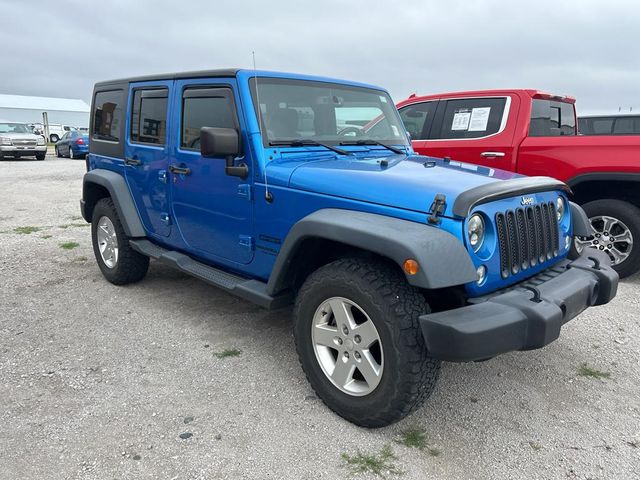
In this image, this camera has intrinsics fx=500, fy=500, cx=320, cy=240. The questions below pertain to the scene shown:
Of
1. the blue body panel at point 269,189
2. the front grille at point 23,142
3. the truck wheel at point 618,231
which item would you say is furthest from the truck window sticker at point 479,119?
the front grille at point 23,142

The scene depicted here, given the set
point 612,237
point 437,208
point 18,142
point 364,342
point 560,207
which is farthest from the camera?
point 18,142

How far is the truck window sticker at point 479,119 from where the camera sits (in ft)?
18.6

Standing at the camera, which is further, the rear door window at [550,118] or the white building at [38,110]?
the white building at [38,110]

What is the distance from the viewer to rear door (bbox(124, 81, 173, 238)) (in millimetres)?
4027

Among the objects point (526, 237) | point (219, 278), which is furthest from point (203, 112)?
point (526, 237)

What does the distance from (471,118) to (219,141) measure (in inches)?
147

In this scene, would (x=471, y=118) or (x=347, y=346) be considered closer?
(x=347, y=346)

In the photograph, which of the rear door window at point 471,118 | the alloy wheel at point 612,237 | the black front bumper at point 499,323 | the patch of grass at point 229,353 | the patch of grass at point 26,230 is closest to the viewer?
the black front bumper at point 499,323

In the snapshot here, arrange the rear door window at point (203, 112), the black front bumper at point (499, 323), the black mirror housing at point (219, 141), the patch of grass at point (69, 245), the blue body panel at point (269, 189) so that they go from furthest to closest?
the patch of grass at point (69, 245) → the rear door window at point (203, 112) → the black mirror housing at point (219, 141) → the blue body panel at point (269, 189) → the black front bumper at point (499, 323)

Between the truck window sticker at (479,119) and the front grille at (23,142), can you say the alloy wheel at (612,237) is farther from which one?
the front grille at (23,142)

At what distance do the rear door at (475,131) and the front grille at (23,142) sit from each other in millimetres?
20266

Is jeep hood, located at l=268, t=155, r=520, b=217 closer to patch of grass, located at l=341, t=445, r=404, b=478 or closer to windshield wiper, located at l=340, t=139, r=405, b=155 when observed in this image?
windshield wiper, located at l=340, t=139, r=405, b=155

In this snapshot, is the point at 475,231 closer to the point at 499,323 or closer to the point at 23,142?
the point at 499,323

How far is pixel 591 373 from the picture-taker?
3.34 meters
